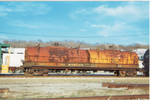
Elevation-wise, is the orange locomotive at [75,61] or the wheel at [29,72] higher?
the orange locomotive at [75,61]

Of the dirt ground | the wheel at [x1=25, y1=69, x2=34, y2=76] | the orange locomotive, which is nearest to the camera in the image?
the dirt ground

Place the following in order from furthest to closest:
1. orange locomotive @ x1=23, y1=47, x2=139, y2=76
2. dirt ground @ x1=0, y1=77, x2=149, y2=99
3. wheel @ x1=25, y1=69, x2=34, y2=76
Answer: orange locomotive @ x1=23, y1=47, x2=139, y2=76 < wheel @ x1=25, y1=69, x2=34, y2=76 < dirt ground @ x1=0, y1=77, x2=149, y2=99

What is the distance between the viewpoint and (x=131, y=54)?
909 inches

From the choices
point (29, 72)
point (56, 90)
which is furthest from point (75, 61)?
point (56, 90)

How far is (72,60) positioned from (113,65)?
5.93 m

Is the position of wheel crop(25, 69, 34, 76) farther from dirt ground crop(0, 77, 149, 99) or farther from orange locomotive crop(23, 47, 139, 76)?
dirt ground crop(0, 77, 149, 99)

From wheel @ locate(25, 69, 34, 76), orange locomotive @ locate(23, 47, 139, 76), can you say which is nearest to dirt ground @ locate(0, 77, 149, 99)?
wheel @ locate(25, 69, 34, 76)

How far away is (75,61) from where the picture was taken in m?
20.8

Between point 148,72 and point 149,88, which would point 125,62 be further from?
point 149,88

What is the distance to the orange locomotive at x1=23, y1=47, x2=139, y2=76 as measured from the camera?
773 inches

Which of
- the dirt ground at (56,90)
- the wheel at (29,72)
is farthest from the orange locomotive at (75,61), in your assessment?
the dirt ground at (56,90)

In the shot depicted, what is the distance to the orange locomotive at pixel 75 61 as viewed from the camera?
1964cm

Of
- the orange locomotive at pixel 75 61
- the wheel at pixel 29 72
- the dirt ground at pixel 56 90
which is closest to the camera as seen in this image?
the dirt ground at pixel 56 90

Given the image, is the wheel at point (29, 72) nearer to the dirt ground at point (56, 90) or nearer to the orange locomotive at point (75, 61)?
the orange locomotive at point (75, 61)
